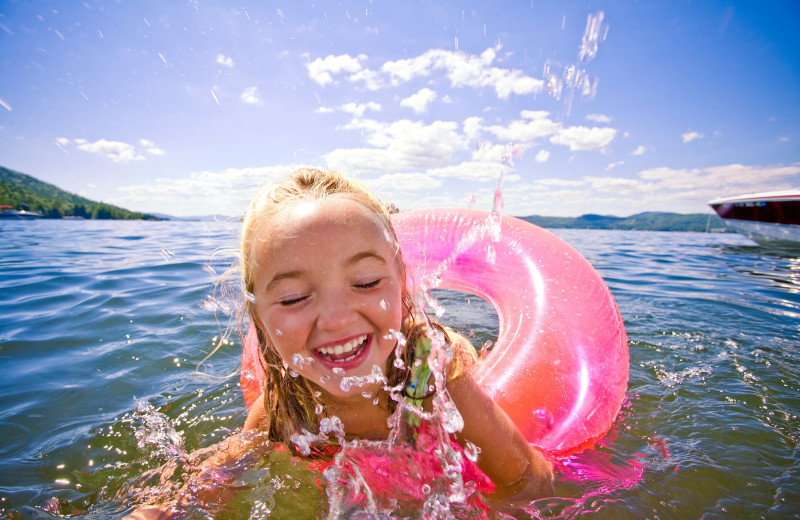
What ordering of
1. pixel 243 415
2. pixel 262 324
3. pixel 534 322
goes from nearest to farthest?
pixel 262 324 → pixel 534 322 → pixel 243 415

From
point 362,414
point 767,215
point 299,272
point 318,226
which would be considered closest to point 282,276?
point 299,272

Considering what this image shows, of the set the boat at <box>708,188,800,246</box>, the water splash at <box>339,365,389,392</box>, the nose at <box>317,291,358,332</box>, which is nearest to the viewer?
the nose at <box>317,291,358,332</box>

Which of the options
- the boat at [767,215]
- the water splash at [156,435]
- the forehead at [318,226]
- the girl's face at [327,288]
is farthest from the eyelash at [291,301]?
the boat at [767,215]

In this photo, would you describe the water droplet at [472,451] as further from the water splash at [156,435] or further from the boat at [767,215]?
the boat at [767,215]

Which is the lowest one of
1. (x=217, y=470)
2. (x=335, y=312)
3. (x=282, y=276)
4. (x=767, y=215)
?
(x=217, y=470)

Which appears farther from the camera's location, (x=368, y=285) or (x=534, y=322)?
(x=534, y=322)

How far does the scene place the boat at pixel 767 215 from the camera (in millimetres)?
13305

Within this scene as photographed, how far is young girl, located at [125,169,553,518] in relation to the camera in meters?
1.41

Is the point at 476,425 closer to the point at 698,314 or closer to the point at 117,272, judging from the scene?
the point at 698,314

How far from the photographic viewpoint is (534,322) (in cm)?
221

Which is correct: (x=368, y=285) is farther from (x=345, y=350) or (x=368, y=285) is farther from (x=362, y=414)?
(x=362, y=414)

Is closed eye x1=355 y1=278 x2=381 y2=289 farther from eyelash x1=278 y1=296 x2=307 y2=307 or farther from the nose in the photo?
eyelash x1=278 y1=296 x2=307 y2=307

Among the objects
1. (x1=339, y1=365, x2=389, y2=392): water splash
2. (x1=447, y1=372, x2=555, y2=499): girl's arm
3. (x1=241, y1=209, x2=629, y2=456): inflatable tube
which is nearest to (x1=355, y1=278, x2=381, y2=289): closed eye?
(x1=339, y1=365, x2=389, y2=392): water splash

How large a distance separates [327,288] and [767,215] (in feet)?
62.1
